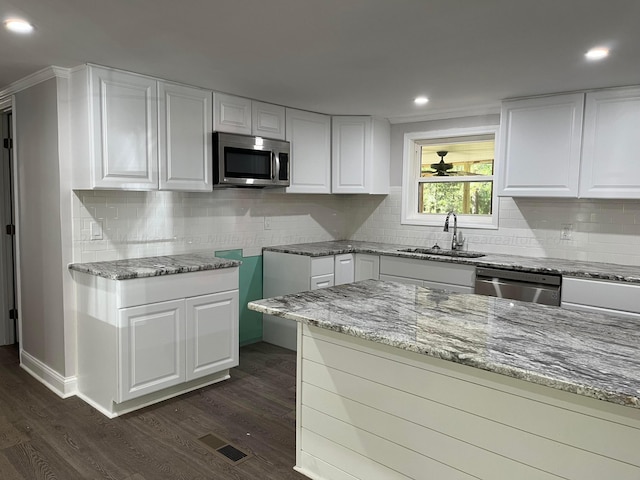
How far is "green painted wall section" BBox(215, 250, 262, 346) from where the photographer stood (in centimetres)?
449

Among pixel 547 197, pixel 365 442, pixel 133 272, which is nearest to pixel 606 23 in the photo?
pixel 547 197

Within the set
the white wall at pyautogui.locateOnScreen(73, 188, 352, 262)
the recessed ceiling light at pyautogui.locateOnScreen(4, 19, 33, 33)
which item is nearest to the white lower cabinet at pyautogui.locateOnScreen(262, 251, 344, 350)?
the white wall at pyautogui.locateOnScreen(73, 188, 352, 262)

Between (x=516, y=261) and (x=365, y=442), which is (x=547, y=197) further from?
(x=365, y=442)

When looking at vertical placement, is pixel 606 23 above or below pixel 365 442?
above

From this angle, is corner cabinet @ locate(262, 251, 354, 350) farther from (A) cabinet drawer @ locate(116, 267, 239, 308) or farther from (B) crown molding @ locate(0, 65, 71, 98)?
(B) crown molding @ locate(0, 65, 71, 98)

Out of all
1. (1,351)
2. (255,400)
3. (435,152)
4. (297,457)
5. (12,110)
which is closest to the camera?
(297,457)

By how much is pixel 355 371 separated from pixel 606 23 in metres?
2.02

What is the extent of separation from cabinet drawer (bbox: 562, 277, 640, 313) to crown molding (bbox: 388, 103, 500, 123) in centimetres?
171

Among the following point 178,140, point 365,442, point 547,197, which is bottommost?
point 365,442

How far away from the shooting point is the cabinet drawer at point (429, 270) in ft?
12.9

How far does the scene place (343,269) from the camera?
458 cm

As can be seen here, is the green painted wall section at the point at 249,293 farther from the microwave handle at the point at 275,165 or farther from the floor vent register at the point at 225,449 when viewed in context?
the floor vent register at the point at 225,449

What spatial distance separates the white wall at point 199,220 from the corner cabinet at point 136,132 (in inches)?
13.6

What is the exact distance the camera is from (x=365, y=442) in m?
2.13
